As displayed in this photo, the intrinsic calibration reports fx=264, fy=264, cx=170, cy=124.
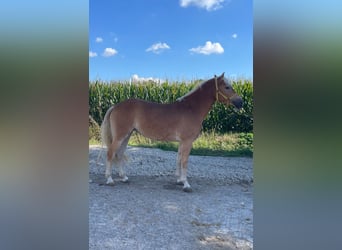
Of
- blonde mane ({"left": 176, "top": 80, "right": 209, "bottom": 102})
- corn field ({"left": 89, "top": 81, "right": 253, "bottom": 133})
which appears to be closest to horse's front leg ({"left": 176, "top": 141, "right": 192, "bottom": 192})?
corn field ({"left": 89, "top": 81, "right": 253, "bottom": 133})

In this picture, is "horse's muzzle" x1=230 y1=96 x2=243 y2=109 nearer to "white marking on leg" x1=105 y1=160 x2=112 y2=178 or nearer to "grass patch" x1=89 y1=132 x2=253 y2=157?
"grass patch" x1=89 y1=132 x2=253 y2=157

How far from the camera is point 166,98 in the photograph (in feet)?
5.16

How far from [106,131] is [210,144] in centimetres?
61

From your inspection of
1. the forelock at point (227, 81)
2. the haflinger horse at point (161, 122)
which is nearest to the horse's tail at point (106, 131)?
the haflinger horse at point (161, 122)

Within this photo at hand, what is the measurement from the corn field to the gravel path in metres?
0.19

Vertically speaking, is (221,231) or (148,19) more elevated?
(148,19)

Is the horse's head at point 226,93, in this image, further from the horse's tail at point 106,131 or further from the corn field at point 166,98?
the horse's tail at point 106,131

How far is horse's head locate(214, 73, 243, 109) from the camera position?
55.6 inches
